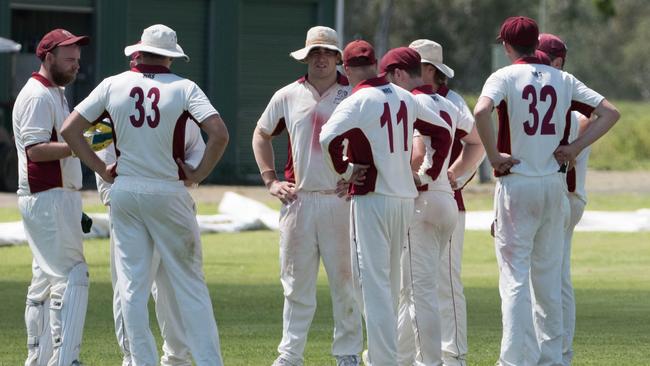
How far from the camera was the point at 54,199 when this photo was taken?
10227 mm

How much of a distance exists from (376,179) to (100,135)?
6.88ft

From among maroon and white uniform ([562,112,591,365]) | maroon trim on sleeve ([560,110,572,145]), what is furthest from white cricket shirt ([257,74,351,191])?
maroon and white uniform ([562,112,591,365])

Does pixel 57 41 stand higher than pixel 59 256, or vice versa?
pixel 57 41

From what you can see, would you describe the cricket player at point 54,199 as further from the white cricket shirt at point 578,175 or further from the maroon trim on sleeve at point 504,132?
the white cricket shirt at point 578,175

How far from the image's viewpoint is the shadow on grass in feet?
38.1

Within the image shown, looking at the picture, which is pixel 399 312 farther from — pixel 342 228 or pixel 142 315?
pixel 142 315

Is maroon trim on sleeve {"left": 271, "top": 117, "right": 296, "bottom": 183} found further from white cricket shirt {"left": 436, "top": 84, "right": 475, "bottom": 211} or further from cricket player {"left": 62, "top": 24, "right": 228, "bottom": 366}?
cricket player {"left": 62, "top": 24, "right": 228, "bottom": 366}

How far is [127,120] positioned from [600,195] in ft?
79.3

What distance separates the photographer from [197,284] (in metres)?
9.65

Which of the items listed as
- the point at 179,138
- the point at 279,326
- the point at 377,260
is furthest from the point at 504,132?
the point at 279,326

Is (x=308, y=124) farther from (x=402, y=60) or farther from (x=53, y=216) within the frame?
(x=53, y=216)

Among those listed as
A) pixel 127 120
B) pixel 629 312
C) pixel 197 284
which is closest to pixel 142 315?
pixel 197 284

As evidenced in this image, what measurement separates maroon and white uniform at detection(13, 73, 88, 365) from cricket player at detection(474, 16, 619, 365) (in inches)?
114

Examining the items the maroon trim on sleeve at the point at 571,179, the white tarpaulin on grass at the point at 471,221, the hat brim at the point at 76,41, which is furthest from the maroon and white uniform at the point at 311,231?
the white tarpaulin on grass at the point at 471,221
